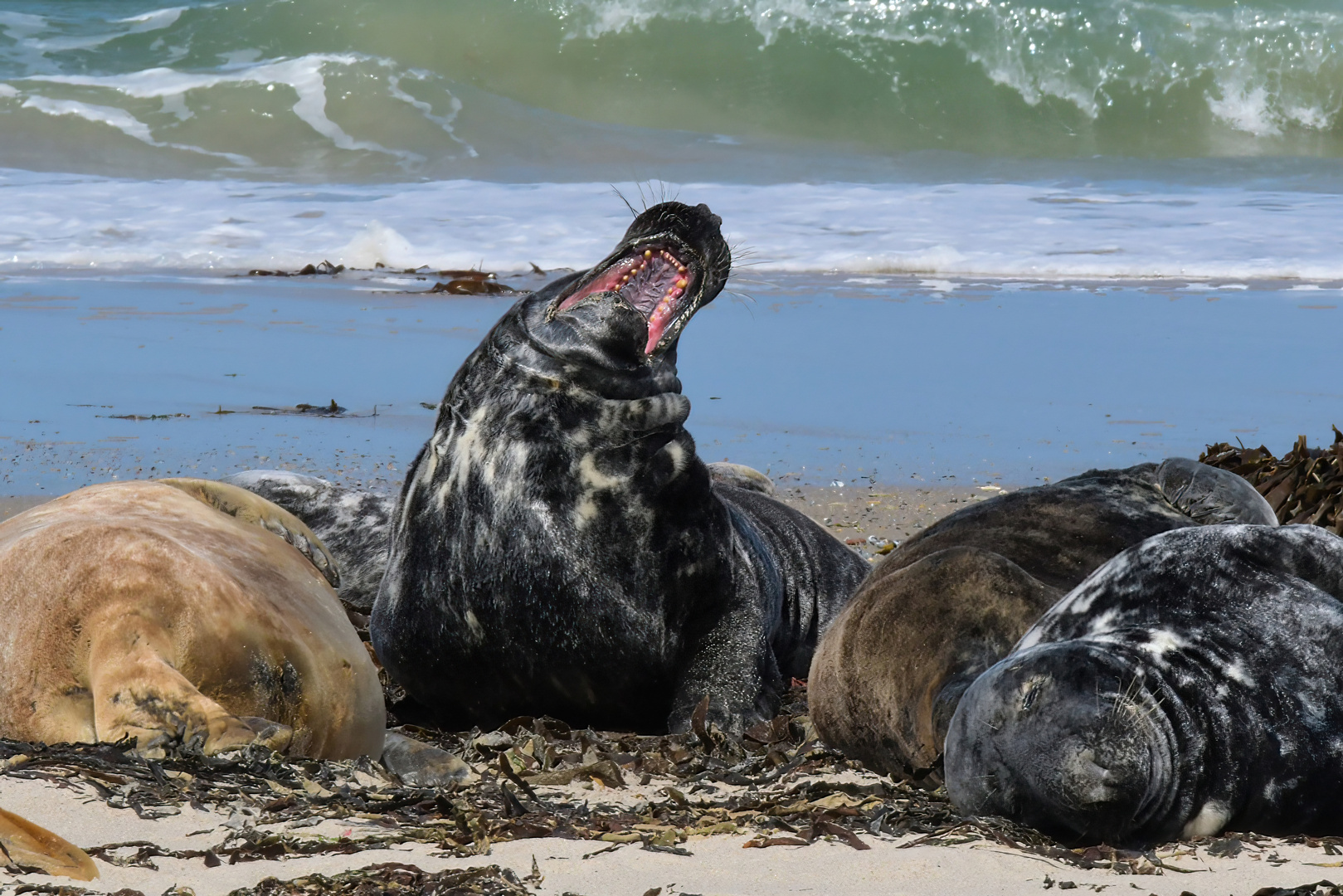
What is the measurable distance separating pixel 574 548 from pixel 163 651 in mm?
1331

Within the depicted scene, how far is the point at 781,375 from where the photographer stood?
29.7 ft

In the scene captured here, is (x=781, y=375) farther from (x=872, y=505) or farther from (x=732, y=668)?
(x=732, y=668)

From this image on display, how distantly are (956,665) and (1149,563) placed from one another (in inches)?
23.2

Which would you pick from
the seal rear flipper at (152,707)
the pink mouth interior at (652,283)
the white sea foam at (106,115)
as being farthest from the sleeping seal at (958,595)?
the white sea foam at (106,115)

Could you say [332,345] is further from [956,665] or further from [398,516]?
[956,665]

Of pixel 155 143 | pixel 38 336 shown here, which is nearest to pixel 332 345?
pixel 38 336

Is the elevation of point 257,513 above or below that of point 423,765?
above

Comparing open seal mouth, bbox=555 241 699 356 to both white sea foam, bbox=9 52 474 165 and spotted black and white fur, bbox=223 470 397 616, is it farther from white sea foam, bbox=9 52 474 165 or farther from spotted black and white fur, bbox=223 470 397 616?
white sea foam, bbox=9 52 474 165

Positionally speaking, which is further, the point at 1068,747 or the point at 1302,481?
the point at 1302,481

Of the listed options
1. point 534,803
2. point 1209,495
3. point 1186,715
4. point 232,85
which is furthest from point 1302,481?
point 232,85

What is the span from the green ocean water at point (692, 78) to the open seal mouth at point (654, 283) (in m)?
14.3

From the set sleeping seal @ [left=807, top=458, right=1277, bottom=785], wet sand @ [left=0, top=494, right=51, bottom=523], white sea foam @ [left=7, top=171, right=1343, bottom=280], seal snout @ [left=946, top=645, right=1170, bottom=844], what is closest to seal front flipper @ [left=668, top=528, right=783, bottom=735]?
sleeping seal @ [left=807, top=458, right=1277, bottom=785]

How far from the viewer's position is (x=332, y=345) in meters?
9.59

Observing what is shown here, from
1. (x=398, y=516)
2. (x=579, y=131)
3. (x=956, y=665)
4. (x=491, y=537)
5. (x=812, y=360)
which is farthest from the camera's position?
(x=579, y=131)
